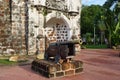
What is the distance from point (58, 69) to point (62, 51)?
72 centimetres

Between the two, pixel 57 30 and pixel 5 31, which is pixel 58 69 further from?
pixel 57 30

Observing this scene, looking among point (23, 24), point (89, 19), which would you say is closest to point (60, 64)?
point (23, 24)

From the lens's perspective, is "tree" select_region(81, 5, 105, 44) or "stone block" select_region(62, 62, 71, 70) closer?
"stone block" select_region(62, 62, 71, 70)

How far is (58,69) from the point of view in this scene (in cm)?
852

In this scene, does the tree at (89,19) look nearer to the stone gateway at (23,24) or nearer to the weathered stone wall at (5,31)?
the stone gateway at (23,24)

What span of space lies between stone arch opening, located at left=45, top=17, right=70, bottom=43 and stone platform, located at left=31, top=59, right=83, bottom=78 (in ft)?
25.7

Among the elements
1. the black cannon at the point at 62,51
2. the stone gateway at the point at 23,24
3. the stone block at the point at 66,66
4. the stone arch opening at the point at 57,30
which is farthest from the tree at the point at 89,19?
the stone block at the point at 66,66

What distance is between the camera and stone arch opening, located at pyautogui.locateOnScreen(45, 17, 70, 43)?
17062mm

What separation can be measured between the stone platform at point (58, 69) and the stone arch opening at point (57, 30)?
7.84 m

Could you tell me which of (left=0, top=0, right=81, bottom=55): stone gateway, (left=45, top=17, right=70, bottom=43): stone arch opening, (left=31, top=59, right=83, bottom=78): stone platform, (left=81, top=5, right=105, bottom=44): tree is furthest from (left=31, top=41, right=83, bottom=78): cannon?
(left=81, top=5, right=105, bottom=44): tree

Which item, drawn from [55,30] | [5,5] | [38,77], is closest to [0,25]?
[5,5]

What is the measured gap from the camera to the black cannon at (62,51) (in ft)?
28.6

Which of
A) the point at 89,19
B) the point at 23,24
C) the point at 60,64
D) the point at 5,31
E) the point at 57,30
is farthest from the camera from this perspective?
the point at 89,19

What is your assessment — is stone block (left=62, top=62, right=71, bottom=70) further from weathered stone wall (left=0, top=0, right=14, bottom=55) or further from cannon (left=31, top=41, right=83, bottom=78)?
weathered stone wall (left=0, top=0, right=14, bottom=55)
